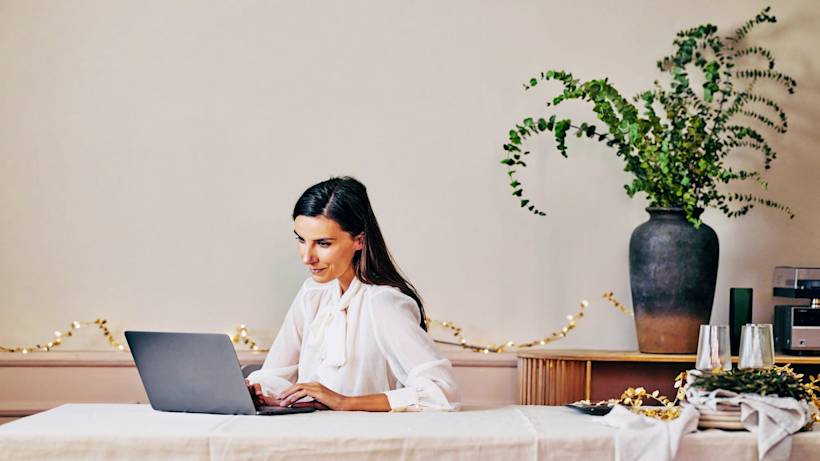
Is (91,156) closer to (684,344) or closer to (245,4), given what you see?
(245,4)

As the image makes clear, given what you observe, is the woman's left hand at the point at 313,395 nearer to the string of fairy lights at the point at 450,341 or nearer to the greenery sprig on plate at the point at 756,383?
the greenery sprig on plate at the point at 756,383

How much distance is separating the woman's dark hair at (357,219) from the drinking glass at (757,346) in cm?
97

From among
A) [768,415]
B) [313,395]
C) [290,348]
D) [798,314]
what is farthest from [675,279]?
[313,395]

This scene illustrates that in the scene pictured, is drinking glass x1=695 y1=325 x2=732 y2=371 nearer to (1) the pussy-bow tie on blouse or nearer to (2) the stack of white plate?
(2) the stack of white plate

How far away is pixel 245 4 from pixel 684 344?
2.07m

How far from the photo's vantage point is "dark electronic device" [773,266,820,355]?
11.5 feet

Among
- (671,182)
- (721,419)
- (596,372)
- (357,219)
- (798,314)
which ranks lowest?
(596,372)

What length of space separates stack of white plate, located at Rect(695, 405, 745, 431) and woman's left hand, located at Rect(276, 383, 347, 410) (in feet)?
2.67

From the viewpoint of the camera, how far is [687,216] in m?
3.39

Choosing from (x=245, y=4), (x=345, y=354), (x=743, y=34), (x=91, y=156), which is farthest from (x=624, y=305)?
(x=91, y=156)

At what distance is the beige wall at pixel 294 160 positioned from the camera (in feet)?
12.3

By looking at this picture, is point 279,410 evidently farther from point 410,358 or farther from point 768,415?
point 768,415

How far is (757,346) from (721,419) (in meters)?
0.17

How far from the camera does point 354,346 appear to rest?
2762mm
